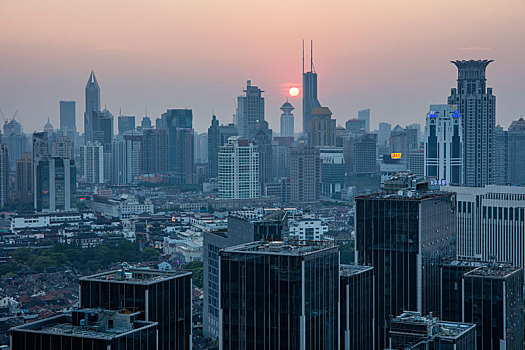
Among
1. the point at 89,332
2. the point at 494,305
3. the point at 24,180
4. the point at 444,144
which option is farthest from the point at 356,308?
Result: the point at 24,180

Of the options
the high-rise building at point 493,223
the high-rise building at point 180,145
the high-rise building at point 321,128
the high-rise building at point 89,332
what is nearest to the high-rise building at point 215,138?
the high-rise building at point 180,145

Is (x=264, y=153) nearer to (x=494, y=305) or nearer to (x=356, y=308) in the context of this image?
(x=494, y=305)

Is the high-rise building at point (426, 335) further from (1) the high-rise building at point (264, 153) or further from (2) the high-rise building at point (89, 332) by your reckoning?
(1) the high-rise building at point (264, 153)

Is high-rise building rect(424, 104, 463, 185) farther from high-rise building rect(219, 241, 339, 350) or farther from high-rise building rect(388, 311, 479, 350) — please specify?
high-rise building rect(219, 241, 339, 350)

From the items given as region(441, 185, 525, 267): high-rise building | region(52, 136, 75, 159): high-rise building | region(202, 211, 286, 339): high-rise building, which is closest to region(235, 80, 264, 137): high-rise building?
region(52, 136, 75, 159): high-rise building

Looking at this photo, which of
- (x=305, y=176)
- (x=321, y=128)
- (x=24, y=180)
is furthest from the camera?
(x=321, y=128)

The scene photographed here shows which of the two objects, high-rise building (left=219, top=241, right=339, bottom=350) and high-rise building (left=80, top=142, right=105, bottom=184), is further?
high-rise building (left=80, top=142, right=105, bottom=184)

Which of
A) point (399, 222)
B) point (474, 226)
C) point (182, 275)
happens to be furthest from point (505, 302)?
point (474, 226)

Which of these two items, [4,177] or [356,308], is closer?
[356,308]
